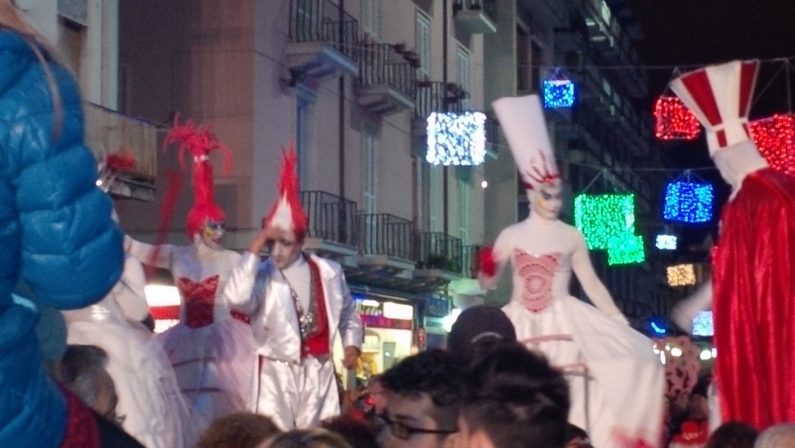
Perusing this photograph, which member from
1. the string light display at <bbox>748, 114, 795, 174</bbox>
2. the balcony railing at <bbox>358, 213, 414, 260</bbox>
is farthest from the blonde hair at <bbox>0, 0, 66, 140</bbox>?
the balcony railing at <bbox>358, 213, 414, 260</bbox>

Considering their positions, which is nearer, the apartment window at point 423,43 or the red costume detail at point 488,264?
the red costume detail at point 488,264

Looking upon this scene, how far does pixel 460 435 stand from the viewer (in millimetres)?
3600

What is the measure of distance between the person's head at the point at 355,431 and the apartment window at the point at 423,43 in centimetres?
2808

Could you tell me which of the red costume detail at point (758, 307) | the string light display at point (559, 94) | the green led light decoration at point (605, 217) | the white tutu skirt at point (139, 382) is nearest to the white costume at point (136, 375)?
the white tutu skirt at point (139, 382)

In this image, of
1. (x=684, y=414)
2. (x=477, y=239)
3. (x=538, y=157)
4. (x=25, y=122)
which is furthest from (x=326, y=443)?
(x=477, y=239)

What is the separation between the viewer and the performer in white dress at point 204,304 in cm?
955

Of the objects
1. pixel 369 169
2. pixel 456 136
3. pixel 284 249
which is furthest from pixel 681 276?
pixel 284 249

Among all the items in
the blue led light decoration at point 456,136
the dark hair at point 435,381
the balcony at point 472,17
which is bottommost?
the dark hair at point 435,381

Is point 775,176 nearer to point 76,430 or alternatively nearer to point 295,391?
point 295,391

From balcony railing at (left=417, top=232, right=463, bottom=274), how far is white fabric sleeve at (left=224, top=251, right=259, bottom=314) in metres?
23.7

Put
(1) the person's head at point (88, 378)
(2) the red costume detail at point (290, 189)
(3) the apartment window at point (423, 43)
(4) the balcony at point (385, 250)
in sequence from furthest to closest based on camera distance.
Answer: (3) the apartment window at point (423, 43) → (4) the balcony at point (385, 250) → (2) the red costume detail at point (290, 189) → (1) the person's head at point (88, 378)

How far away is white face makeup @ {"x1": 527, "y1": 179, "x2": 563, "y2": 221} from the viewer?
8547mm

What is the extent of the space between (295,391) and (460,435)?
5.56 metres

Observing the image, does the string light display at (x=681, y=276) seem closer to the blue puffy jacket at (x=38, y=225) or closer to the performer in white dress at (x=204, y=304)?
the performer in white dress at (x=204, y=304)
